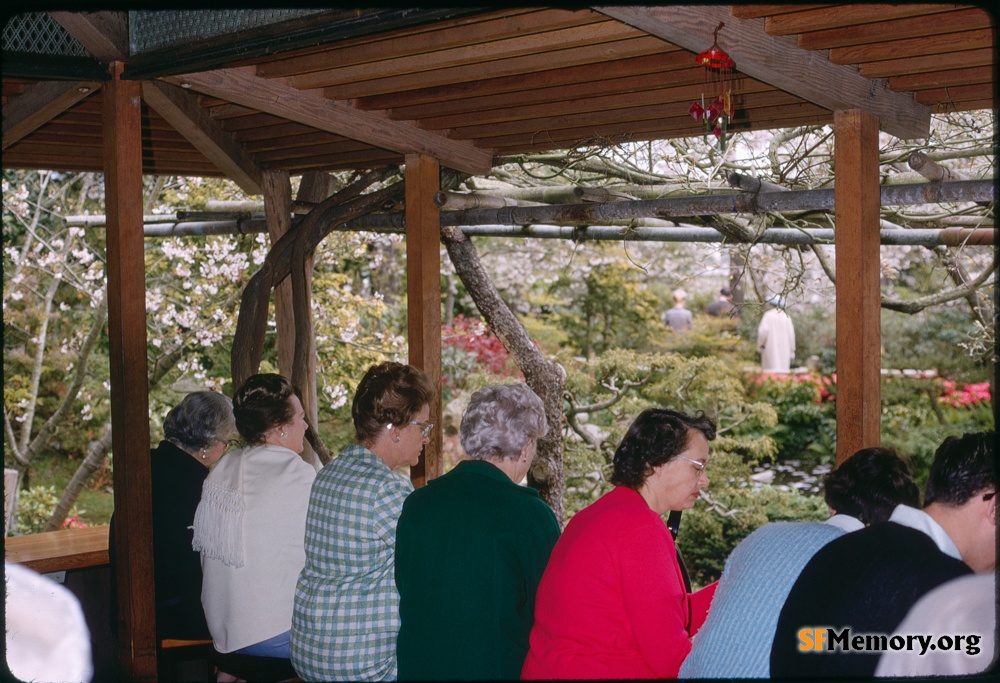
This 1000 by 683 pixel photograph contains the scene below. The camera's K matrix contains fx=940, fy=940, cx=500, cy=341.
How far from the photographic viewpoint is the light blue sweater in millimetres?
1904

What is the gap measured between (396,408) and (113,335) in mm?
1141

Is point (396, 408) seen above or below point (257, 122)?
below

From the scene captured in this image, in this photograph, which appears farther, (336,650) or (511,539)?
(336,650)

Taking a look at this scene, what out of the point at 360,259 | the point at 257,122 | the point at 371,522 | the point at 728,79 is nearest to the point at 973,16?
the point at 728,79

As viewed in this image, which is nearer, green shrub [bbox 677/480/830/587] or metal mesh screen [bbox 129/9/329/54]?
metal mesh screen [bbox 129/9/329/54]

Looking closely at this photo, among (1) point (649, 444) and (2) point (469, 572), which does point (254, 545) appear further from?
(1) point (649, 444)

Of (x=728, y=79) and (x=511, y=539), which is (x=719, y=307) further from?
(x=511, y=539)

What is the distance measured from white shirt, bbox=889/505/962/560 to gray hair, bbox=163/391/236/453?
225cm

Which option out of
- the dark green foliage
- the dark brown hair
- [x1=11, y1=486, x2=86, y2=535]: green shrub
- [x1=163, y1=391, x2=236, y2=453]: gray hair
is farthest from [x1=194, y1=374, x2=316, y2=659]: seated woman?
the dark green foliage

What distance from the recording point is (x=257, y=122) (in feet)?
16.0

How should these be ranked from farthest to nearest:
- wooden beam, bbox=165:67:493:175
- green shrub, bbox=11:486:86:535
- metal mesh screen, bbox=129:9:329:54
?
green shrub, bbox=11:486:86:535
wooden beam, bbox=165:67:493:175
metal mesh screen, bbox=129:9:329:54

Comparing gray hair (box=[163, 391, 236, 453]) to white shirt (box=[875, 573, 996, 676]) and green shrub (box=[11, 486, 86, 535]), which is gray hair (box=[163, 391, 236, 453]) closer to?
white shirt (box=[875, 573, 996, 676])

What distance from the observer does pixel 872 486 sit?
7.16 ft

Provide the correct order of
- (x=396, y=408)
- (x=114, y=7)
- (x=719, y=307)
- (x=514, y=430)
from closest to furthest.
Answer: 1. (x=514, y=430)
2. (x=396, y=408)
3. (x=114, y=7)
4. (x=719, y=307)
